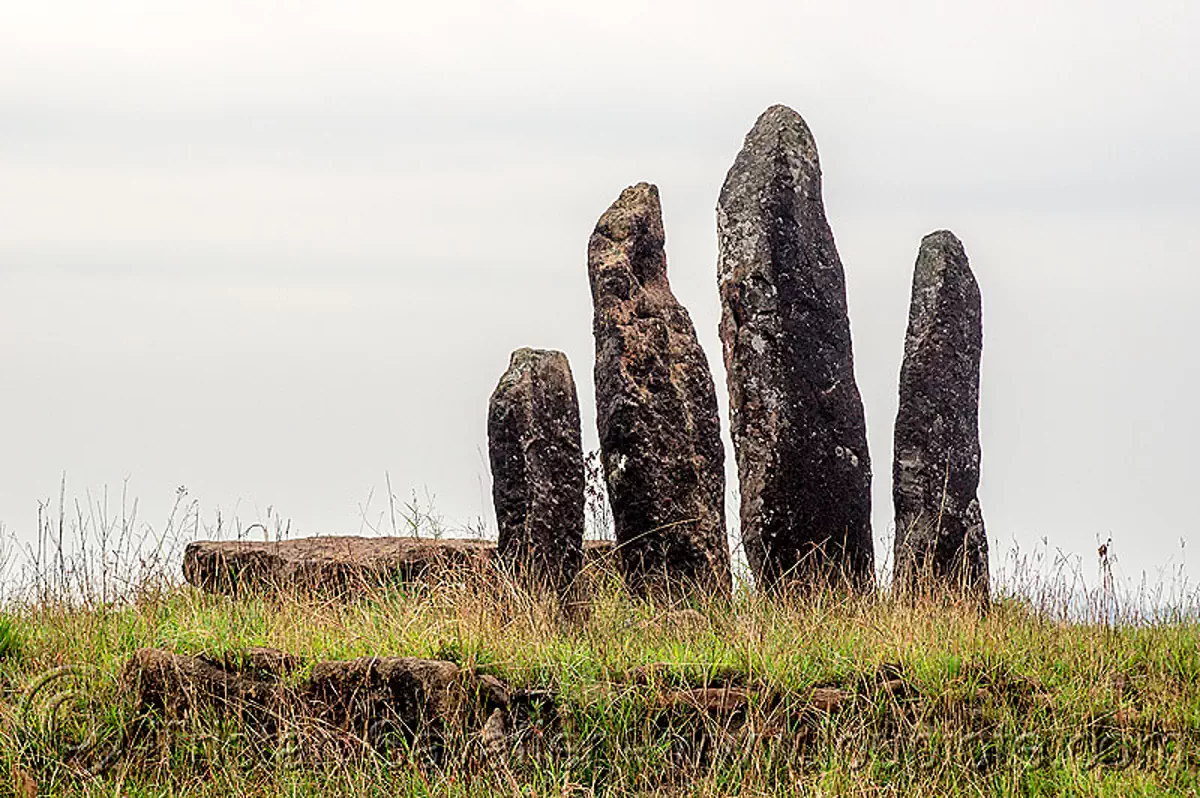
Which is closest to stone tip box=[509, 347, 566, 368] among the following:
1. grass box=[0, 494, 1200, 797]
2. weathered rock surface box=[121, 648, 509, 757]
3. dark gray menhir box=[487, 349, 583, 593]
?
dark gray menhir box=[487, 349, 583, 593]

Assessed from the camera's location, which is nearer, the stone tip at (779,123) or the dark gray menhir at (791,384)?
the dark gray menhir at (791,384)

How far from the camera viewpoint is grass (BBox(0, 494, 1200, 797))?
969 centimetres

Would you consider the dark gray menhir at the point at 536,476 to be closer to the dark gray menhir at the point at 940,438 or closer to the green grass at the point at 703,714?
the green grass at the point at 703,714

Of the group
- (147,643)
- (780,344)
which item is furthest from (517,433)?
(147,643)

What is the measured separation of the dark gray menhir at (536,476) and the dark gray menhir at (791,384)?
5.22 feet

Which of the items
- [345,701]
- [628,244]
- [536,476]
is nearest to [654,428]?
[536,476]

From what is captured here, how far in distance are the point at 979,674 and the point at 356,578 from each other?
215 inches

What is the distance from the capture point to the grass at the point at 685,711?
381 inches

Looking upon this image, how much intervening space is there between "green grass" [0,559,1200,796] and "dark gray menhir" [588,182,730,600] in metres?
1.48

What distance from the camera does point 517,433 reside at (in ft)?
42.5

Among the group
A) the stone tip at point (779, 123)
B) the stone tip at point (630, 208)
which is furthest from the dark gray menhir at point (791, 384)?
the stone tip at point (630, 208)

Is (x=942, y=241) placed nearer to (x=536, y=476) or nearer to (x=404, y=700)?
(x=536, y=476)

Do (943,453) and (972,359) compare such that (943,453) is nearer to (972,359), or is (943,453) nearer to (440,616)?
(972,359)

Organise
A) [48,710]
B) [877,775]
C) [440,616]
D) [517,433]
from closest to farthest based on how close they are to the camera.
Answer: [877,775]
[48,710]
[440,616]
[517,433]
